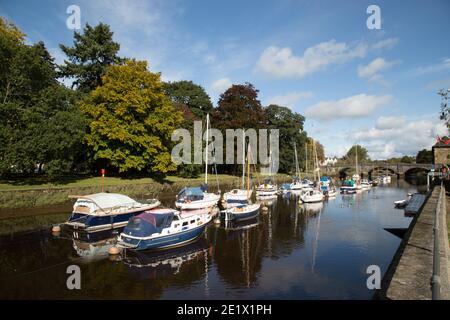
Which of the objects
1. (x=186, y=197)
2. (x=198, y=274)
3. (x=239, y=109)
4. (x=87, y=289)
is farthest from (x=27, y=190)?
(x=239, y=109)

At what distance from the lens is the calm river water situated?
15617 mm

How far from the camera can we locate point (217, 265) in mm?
19906

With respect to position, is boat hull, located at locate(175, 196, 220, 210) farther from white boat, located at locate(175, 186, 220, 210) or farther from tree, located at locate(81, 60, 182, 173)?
tree, located at locate(81, 60, 182, 173)

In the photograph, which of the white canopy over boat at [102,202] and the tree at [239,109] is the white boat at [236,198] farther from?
the tree at [239,109]

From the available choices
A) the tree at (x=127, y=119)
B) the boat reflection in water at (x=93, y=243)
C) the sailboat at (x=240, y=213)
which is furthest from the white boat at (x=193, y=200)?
the tree at (x=127, y=119)

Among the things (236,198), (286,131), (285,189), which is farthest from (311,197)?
(286,131)

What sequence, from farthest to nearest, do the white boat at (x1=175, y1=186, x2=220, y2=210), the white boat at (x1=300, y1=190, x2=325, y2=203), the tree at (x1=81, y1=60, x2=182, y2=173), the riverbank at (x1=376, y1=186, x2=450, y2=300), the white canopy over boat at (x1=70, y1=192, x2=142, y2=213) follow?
1. the white boat at (x1=300, y1=190, x2=325, y2=203)
2. the tree at (x1=81, y1=60, x2=182, y2=173)
3. the white boat at (x1=175, y1=186, x2=220, y2=210)
4. the white canopy over boat at (x1=70, y1=192, x2=142, y2=213)
5. the riverbank at (x1=376, y1=186, x2=450, y2=300)

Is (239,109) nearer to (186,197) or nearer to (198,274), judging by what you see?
(186,197)

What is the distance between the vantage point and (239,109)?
251 feet

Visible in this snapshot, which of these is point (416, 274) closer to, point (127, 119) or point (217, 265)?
point (217, 265)

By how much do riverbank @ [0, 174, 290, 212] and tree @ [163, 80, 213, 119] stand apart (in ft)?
112

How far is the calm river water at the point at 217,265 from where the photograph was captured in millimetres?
15617

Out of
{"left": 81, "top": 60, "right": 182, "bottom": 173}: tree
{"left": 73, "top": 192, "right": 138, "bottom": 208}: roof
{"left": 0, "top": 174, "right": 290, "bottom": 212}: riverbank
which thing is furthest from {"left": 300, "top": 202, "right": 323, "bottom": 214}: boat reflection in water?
{"left": 73, "top": 192, "right": 138, "bottom": 208}: roof

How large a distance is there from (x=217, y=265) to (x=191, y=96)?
241 ft
